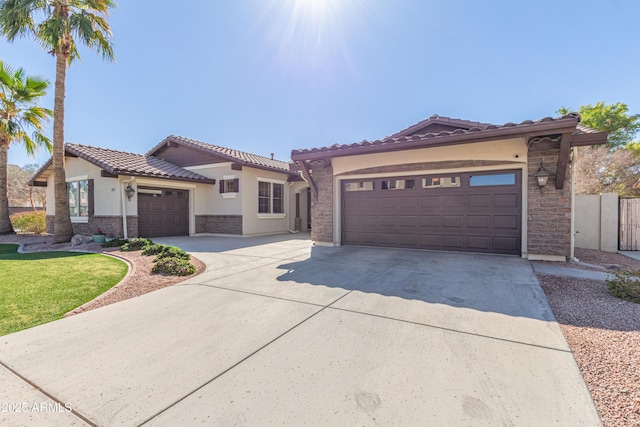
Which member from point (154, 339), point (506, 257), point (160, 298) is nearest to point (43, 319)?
point (160, 298)

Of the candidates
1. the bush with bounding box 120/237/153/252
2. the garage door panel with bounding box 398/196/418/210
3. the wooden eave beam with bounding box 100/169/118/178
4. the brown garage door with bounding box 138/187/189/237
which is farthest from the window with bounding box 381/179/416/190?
the wooden eave beam with bounding box 100/169/118/178

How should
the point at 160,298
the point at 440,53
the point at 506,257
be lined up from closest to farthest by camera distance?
the point at 160,298, the point at 506,257, the point at 440,53

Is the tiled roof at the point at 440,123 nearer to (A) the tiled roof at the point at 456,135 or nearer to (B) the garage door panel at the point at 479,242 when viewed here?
(A) the tiled roof at the point at 456,135

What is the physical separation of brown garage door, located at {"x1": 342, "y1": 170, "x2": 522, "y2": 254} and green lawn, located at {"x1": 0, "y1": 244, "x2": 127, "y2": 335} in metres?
6.95

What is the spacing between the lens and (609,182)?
19531 mm

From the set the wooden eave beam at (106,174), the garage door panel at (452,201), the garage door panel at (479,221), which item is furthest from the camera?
the wooden eave beam at (106,174)

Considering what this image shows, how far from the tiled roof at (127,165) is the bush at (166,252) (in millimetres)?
4855

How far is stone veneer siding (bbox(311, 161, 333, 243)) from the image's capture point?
392 inches

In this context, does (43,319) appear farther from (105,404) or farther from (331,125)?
(331,125)

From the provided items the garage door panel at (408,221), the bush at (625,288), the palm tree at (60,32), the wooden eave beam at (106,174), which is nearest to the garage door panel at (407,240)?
the garage door panel at (408,221)

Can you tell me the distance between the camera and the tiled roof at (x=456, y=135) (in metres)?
5.76

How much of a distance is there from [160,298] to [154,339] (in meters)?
1.63

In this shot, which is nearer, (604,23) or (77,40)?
(604,23)

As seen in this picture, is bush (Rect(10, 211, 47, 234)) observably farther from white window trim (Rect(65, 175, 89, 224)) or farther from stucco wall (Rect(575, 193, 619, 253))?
stucco wall (Rect(575, 193, 619, 253))
